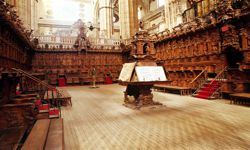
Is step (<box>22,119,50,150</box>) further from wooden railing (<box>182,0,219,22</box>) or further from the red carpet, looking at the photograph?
wooden railing (<box>182,0,219,22</box>)

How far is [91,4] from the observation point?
34.9m

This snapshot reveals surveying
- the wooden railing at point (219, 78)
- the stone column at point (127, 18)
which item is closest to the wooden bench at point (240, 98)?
the wooden railing at point (219, 78)

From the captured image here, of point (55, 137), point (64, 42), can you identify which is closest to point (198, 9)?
point (64, 42)

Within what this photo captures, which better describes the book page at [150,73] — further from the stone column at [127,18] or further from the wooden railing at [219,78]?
the stone column at [127,18]

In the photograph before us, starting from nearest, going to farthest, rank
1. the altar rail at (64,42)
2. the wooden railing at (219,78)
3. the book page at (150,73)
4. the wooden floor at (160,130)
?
1. the wooden floor at (160,130)
2. the book page at (150,73)
3. the wooden railing at (219,78)
4. the altar rail at (64,42)

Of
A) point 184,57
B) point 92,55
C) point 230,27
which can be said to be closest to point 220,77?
→ point 230,27

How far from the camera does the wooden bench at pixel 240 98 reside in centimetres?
587

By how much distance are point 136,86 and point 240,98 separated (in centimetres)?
367

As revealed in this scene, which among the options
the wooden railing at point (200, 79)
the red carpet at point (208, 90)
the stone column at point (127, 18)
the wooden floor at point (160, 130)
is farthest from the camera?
the stone column at point (127, 18)

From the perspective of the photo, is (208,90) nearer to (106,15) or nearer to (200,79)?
(200,79)

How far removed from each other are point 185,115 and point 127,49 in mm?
12895

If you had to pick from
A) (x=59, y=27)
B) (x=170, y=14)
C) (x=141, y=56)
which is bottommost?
(x=141, y=56)

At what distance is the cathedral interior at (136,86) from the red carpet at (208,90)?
0.06m

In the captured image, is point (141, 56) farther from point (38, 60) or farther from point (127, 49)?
Answer: point (38, 60)
